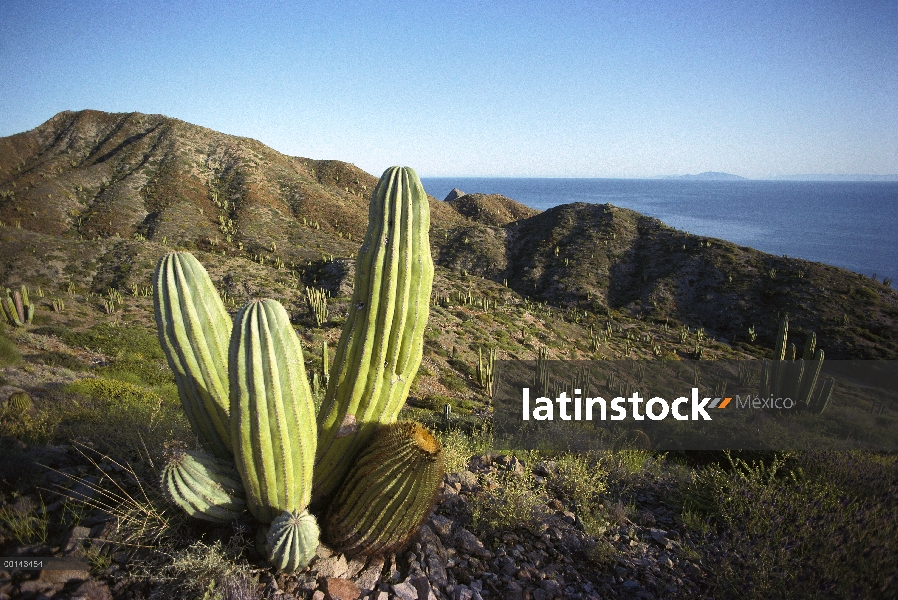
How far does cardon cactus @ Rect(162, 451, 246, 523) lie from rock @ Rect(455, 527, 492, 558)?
68.4 inches

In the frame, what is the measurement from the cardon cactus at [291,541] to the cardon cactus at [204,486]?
15.8 inches

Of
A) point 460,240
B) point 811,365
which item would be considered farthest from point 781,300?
point 460,240

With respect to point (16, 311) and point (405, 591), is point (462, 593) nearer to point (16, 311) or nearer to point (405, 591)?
point (405, 591)

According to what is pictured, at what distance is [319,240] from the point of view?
3192cm

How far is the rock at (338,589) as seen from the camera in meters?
3.03

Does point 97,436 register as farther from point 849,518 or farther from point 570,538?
point 849,518

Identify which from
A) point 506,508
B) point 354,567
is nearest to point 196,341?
Result: point 354,567

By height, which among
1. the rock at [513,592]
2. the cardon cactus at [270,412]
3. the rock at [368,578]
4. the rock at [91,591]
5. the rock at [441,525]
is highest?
the cardon cactus at [270,412]

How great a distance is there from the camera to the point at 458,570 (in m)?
3.55

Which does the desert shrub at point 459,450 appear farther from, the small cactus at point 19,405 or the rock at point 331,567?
the small cactus at point 19,405

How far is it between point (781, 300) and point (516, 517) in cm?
3049

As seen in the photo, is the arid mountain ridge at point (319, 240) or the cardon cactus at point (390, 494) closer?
the cardon cactus at point (390, 494)

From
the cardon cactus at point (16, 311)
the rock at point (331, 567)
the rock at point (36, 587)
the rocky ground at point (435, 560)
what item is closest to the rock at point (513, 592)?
the rocky ground at point (435, 560)

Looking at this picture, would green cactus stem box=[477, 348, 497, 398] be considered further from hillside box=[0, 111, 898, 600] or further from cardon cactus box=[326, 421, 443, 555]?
cardon cactus box=[326, 421, 443, 555]
